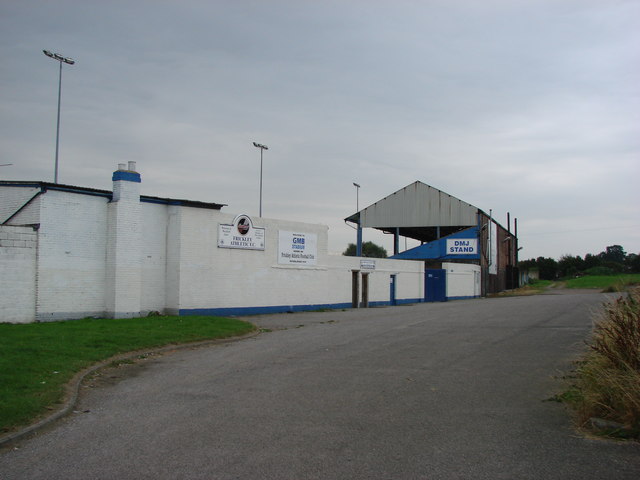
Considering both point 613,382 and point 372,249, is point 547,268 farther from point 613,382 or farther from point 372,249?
point 613,382

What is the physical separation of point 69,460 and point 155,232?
17.7 metres

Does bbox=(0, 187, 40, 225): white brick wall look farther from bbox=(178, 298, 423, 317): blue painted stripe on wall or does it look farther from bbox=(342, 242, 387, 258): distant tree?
bbox=(342, 242, 387, 258): distant tree

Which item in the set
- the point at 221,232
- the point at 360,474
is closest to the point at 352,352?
the point at 360,474

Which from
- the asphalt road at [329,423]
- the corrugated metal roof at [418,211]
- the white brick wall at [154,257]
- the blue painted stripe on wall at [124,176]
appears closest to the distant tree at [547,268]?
the corrugated metal roof at [418,211]

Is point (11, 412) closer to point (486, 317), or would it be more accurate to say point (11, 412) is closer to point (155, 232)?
point (155, 232)

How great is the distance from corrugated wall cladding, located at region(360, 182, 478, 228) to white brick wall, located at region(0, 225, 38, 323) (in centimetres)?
4543

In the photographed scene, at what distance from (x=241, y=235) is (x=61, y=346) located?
14.2 metres

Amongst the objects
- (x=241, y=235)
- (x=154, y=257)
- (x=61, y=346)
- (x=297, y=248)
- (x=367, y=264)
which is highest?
(x=241, y=235)

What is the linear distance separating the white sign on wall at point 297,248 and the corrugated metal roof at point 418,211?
30.0 metres

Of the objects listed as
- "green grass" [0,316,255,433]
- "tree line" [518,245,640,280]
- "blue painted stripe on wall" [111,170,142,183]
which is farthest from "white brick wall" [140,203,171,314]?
"tree line" [518,245,640,280]

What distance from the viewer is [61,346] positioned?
42.2 ft

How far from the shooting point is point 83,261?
799 inches

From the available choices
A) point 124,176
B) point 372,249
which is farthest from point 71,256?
point 372,249

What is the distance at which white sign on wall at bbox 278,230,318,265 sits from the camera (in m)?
29.3
